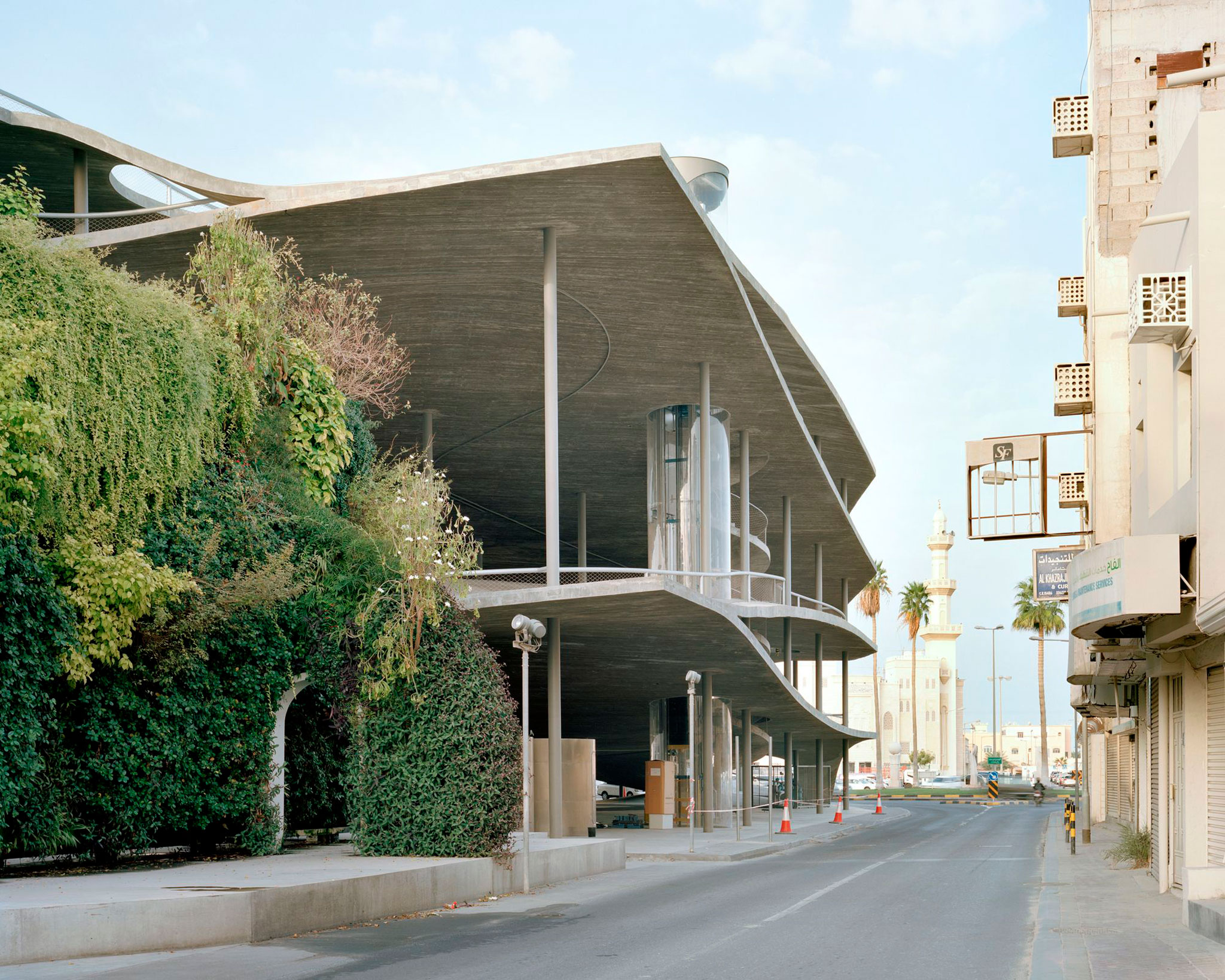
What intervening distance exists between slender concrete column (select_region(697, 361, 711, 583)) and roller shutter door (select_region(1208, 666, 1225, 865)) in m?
17.5

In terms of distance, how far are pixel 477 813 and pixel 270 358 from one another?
772 cm

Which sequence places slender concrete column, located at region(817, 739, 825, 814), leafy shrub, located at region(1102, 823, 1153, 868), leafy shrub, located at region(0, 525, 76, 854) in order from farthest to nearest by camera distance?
slender concrete column, located at region(817, 739, 825, 814), leafy shrub, located at region(1102, 823, 1153, 868), leafy shrub, located at region(0, 525, 76, 854)

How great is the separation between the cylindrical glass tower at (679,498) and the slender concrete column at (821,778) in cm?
2143

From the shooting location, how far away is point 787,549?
47.1m

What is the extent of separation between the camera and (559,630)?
30.4 metres

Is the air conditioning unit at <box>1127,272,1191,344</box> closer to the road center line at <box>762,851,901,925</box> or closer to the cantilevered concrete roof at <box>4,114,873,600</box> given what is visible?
the road center line at <box>762,851,901,925</box>

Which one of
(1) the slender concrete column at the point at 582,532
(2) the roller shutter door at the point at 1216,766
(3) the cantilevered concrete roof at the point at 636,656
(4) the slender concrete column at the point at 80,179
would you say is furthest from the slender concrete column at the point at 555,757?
(4) the slender concrete column at the point at 80,179

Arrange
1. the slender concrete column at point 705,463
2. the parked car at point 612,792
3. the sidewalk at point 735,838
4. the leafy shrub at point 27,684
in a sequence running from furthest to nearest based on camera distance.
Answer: the parked car at point 612,792
the slender concrete column at point 705,463
the sidewalk at point 735,838
the leafy shrub at point 27,684

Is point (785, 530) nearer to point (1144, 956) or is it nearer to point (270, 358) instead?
point (270, 358)

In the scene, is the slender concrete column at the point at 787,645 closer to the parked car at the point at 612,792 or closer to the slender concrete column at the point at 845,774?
the slender concrete column at the point at 845,774

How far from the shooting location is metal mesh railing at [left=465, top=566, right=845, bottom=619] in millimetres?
27266

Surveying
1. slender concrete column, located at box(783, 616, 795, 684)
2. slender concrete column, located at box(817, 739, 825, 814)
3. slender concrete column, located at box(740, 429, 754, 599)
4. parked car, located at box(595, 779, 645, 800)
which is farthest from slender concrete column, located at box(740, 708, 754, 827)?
parked car, located at box(595, 779, 645, 800)

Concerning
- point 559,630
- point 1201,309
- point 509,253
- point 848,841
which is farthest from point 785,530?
point 1201,309

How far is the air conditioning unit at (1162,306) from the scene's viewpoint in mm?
15797
